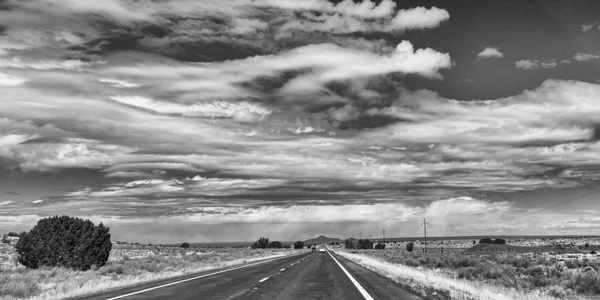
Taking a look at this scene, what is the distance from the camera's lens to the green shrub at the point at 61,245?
107 feet

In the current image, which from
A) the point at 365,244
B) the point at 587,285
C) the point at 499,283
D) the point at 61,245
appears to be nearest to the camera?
the point at 587,285

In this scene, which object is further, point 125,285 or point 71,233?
point 71,233

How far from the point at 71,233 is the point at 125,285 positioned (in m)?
18.6

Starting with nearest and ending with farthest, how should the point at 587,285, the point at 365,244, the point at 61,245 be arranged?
the point at 587,285 < the point at 61,245 < the point at 365,244

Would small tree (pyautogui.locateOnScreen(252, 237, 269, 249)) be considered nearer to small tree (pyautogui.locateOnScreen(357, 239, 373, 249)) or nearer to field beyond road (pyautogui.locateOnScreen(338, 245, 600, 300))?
small tree (pyautogui.locateOnScreen(357, 239, 373, 249))

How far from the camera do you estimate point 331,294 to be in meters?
13.9

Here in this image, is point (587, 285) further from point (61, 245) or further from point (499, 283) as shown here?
point (61, 245)

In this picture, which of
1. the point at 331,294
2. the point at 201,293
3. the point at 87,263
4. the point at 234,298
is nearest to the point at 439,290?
the point at 331,294

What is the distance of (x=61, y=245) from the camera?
33.2m

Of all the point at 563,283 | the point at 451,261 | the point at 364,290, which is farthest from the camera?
the point at 451,261

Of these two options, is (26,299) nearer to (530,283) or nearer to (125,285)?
(125,285)

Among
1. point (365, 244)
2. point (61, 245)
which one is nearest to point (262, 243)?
point (365, 244)

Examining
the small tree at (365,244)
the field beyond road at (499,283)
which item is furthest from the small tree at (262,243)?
the field beyond road at (499,283)

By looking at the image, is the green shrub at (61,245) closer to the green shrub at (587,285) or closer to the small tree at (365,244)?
the green shrub at (587,285)
